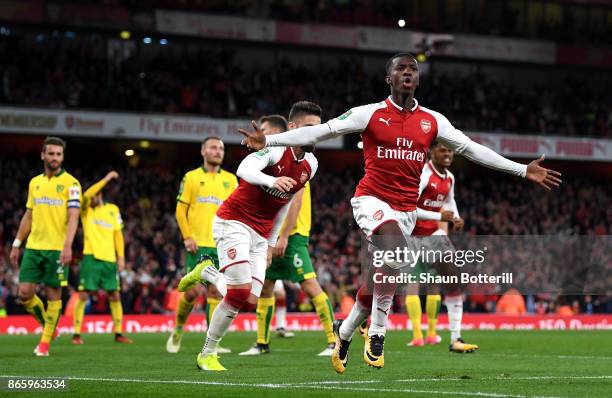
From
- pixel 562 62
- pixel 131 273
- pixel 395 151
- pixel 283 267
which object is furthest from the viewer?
pixel 562 62

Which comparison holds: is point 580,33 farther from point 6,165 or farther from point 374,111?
point 374,111

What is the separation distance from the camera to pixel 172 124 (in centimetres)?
3528

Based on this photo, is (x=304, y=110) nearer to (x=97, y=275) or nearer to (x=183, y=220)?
(x=183, y=220)

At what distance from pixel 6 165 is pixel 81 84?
3565mm

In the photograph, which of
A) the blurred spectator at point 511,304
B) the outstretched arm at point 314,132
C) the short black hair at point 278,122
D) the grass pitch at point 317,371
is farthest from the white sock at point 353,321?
the blurred spectator at point 511,304

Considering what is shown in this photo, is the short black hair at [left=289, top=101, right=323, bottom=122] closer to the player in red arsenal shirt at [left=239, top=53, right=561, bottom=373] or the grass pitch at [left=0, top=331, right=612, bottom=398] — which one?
the player in red arsenal shirt at [left=239, top=53, right=561, bottom=373]

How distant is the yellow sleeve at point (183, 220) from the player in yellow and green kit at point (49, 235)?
1259mm

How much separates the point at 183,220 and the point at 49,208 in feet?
5.33

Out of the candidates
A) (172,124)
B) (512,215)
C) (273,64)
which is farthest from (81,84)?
(512,215)

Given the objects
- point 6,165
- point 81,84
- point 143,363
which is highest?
point 81,84

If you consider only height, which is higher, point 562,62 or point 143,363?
point 562,62

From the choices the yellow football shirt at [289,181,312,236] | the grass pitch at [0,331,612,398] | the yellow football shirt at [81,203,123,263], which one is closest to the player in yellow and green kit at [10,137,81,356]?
the grass pitch at [0,331,612,398]

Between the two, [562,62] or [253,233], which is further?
[562,62]
